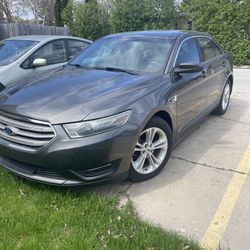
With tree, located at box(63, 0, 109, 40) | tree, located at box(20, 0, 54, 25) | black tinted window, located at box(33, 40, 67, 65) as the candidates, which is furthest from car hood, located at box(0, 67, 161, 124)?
tree, located at box(20, 0, 54, 25)

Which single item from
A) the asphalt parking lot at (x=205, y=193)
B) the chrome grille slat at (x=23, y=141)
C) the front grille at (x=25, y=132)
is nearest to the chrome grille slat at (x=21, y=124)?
the front grille at (x=25, y=132)

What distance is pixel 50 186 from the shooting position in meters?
3.47

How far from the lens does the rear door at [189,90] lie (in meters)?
4.15

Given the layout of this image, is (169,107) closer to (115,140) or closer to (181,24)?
(115,140)

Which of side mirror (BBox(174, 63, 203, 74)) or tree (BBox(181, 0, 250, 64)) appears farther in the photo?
tree (BBox(181, 0, 250, 64))

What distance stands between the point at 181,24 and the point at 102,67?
14428 mm

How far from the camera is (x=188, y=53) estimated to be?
4695 millimetres

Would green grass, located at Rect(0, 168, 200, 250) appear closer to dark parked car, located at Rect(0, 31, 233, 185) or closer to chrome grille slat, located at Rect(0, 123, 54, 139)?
dark parked car, located at Rect(0, 31, 233, 185)

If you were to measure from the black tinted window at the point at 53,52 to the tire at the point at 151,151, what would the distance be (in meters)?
3.73

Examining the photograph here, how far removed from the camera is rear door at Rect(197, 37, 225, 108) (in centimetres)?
518

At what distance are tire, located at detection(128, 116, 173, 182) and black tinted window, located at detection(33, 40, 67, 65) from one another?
147 inches

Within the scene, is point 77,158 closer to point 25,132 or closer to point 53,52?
point 25,132

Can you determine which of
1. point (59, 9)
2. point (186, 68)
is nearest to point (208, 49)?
point (186, 68)

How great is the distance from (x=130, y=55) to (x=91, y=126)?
5.39ft
